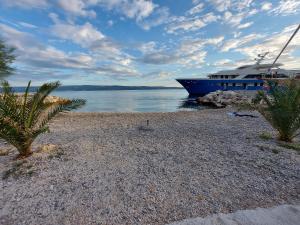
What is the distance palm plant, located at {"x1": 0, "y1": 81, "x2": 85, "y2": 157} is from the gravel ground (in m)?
0.47

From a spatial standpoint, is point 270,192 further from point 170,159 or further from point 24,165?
point 24,165

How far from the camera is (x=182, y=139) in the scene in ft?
20.9

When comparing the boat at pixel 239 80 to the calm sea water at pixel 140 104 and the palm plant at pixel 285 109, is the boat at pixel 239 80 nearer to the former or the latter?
the calm sea water at pixel 140 104

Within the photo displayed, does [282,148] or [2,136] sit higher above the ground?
[2,136]

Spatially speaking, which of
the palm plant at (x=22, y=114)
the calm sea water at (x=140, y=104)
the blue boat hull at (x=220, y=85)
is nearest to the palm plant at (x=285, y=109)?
the palm plant at (x=22, y=114)

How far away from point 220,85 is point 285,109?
119ft

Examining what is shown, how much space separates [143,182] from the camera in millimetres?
3482

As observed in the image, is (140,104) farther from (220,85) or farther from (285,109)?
(285,109)

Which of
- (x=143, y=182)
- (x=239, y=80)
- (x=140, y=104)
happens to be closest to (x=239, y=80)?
(x=239, y=80)

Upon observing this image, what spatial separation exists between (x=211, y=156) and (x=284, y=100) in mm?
3147

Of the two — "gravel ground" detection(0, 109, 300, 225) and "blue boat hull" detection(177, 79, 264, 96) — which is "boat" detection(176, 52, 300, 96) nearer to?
"blue boat hull" detection(177, 79, 264, 96)

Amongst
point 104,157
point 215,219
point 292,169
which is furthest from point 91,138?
point 292,169

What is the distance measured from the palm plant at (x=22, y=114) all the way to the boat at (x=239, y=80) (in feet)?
124

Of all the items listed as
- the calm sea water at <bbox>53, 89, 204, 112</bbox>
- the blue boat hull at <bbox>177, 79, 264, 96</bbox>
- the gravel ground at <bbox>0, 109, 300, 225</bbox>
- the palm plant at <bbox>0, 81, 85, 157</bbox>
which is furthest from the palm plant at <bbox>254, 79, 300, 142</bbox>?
the blue boat hull at <bbox>177, 79, 264, 96</bbox>
